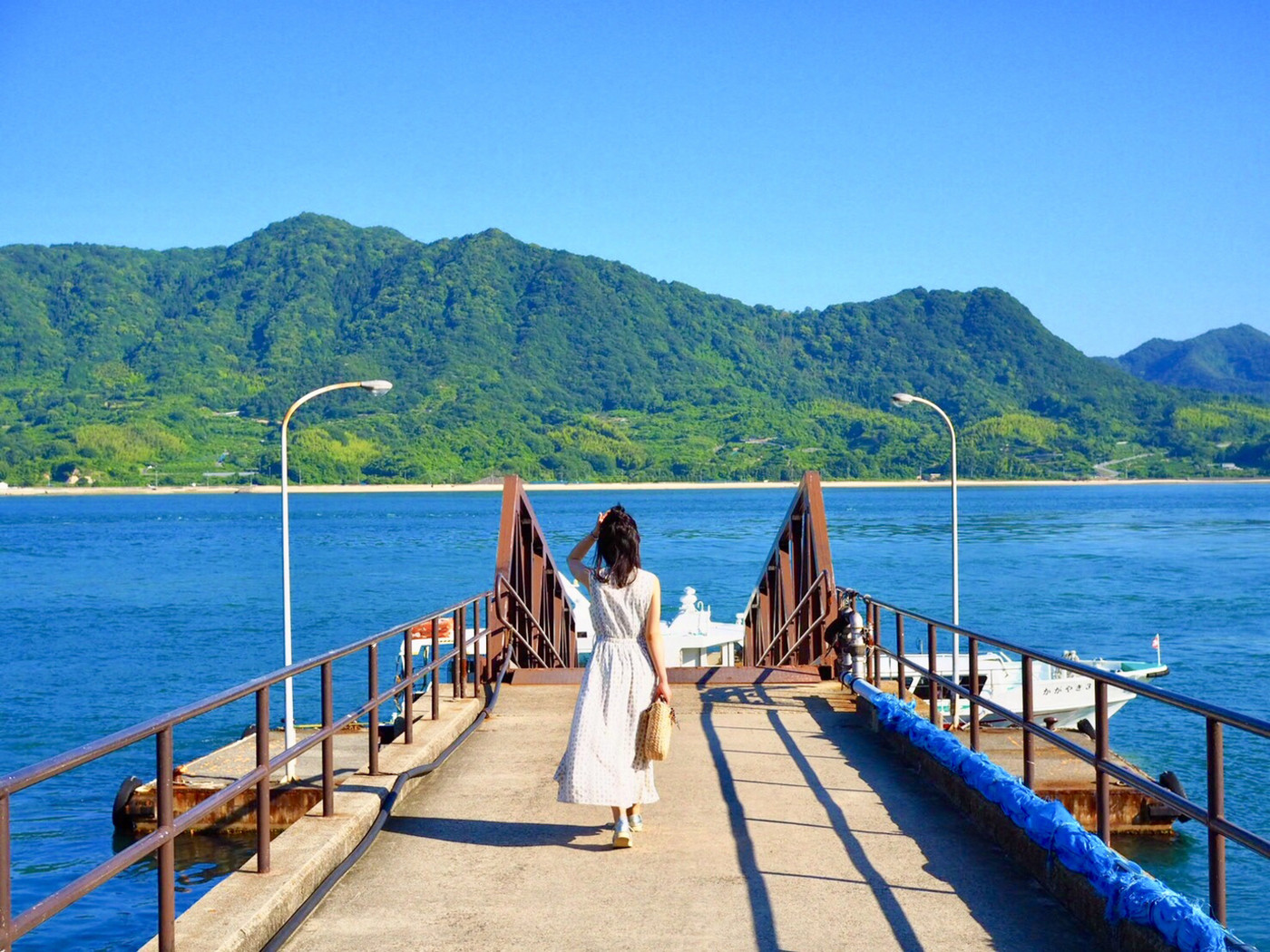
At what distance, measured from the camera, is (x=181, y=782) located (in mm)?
14609

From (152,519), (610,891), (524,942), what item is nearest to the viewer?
(524,942)

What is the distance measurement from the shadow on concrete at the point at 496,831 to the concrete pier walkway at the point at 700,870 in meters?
0.01

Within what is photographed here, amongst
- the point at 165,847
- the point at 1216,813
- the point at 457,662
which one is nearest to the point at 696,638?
the point at 457,662

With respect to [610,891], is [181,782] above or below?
below

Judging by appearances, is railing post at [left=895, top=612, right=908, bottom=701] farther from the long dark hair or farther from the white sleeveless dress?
the long dark hair

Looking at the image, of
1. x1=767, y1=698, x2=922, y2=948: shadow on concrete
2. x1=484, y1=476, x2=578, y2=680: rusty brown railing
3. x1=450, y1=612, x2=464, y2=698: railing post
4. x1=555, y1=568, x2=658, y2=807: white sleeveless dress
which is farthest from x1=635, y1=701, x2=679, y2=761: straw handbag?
→ x1=484, y1=476, x2=578, y2=680: rusty brown railing

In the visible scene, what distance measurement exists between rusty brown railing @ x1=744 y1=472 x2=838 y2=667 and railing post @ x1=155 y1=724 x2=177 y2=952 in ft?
30.5

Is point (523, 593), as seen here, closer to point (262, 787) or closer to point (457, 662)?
point (457, 662)

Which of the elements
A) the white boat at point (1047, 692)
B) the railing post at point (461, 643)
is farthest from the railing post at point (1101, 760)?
the white boat at point (1047, 692)

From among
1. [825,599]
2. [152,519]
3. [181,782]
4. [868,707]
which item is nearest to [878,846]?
[868,707]

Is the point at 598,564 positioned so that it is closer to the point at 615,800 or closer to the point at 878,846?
the point at 615,800

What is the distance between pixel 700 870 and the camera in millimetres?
6586

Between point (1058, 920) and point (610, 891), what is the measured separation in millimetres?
1892

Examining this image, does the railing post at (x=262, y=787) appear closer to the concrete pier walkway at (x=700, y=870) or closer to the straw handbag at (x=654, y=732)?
the concrete pier walkway at (x=700, y=870)
